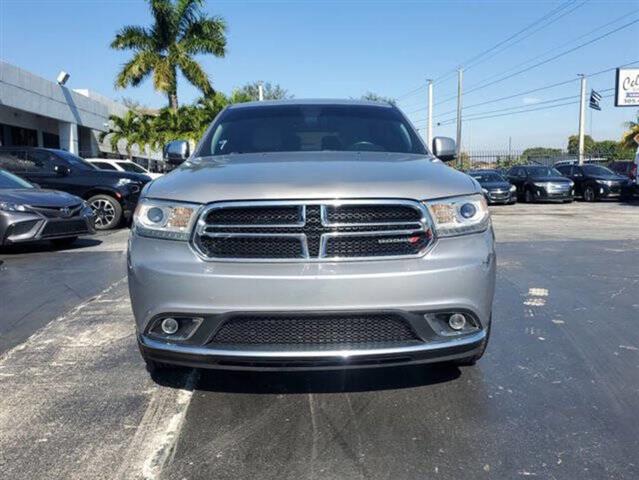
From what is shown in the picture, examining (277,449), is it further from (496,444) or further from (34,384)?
(34,384)

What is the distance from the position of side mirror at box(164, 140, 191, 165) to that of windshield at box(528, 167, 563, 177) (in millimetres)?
20892

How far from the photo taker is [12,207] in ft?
29.8

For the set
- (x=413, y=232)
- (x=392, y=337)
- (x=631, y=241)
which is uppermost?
(x=413, y=232)

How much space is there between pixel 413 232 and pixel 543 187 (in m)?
21.3

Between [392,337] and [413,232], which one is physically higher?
[413,232]

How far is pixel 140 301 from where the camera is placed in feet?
10.3

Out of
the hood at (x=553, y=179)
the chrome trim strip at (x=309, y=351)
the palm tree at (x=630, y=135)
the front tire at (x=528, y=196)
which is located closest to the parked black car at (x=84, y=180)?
the chrome trim strip at (x=309, y=351)

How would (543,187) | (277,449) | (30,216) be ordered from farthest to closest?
(543,187), (30,216), (277,449)

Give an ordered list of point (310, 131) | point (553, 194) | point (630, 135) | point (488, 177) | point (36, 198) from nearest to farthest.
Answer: point (310, 131), point (36, 198), point (553, 194), point (488, 177), point (630, 135)

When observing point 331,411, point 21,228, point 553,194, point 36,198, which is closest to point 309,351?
point 331,411

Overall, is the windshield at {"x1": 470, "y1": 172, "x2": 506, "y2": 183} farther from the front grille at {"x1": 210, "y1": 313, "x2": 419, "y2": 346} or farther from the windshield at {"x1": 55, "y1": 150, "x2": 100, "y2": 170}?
the front grille at {"x1": 210, "y1": 313, "x2": 419, "y2": 346}

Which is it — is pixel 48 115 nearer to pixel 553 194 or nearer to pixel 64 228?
pixel 64 228

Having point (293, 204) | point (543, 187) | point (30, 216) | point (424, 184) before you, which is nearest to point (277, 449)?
point (293, 204)

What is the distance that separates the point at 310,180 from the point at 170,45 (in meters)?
30.3
